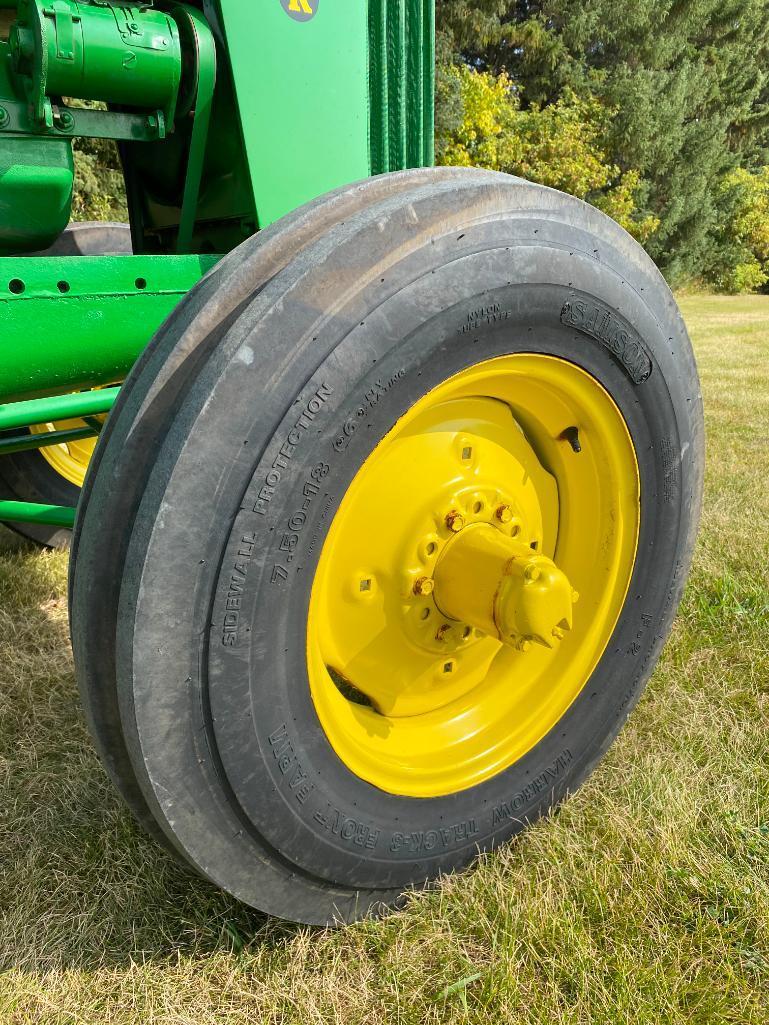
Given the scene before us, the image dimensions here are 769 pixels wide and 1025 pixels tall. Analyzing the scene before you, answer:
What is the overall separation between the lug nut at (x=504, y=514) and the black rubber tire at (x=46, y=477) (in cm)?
215

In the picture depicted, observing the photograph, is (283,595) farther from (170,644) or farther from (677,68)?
(677,68)

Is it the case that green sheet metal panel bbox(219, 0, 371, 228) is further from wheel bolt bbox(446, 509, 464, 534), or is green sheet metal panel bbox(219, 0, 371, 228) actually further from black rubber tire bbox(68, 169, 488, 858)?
wheel bolt bbox(446, 509, 464, 534)

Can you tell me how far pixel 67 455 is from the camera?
3346mm

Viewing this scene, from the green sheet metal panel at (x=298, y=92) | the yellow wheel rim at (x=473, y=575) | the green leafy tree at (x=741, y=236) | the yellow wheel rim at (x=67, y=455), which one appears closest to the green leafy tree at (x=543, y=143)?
the green leafy tree at (x=741, y=236)

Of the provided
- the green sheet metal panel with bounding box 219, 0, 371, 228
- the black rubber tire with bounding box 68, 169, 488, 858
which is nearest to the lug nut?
the black rubber tire with bounding box 68, 169, 488, 858

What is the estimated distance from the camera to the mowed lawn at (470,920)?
133 centimetres

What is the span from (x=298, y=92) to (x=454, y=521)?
119 cm

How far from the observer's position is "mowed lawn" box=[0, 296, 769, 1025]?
133cm

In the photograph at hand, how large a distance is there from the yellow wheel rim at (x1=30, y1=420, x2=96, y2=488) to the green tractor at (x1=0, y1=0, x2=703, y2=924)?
117 cm

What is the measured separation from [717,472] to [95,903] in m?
3.82

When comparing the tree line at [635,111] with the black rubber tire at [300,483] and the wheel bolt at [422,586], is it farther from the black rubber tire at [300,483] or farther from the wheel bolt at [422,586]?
the wheel bolt at [422,586]

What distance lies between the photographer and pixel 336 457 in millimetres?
1179

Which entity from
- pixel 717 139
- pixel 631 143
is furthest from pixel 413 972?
pixel 717 139

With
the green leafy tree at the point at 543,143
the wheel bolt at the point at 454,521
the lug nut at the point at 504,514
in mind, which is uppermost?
the wheel bolt at the point at 454,521
